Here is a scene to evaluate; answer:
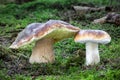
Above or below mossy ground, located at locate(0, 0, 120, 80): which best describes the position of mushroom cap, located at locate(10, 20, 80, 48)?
above

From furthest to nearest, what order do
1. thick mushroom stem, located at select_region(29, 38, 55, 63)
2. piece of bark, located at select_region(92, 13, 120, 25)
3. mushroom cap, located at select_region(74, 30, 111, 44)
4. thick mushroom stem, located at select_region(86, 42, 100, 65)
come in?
piece of bark, located at select_region(92, 13, 120, 25), thick mushroom stem, located at select_region(29, 38, 55, 63), thick mushroom stem, located at select_region(86, 42, 100, 65), mushroom cap, located at select_region(74, 30, 111, 44)

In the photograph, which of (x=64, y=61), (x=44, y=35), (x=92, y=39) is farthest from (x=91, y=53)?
(x=64, y=61)

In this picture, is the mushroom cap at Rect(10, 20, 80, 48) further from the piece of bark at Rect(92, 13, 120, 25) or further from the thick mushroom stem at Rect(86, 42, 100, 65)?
the piece of bark at Rect(92, 13, 120, 25)

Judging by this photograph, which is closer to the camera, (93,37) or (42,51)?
(93,37)

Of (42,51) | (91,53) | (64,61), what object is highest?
(91,53)

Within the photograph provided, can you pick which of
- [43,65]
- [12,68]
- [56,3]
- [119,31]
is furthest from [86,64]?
[56,3]

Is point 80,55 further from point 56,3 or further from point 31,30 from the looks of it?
point 56,3

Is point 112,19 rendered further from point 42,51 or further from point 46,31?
point 46,31

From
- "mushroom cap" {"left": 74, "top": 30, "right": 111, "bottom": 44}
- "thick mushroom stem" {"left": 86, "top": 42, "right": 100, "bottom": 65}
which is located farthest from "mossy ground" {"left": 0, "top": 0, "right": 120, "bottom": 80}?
"mushroom cap" {"left": 74, "top": 30, "right": 111, "bottom": 44}
